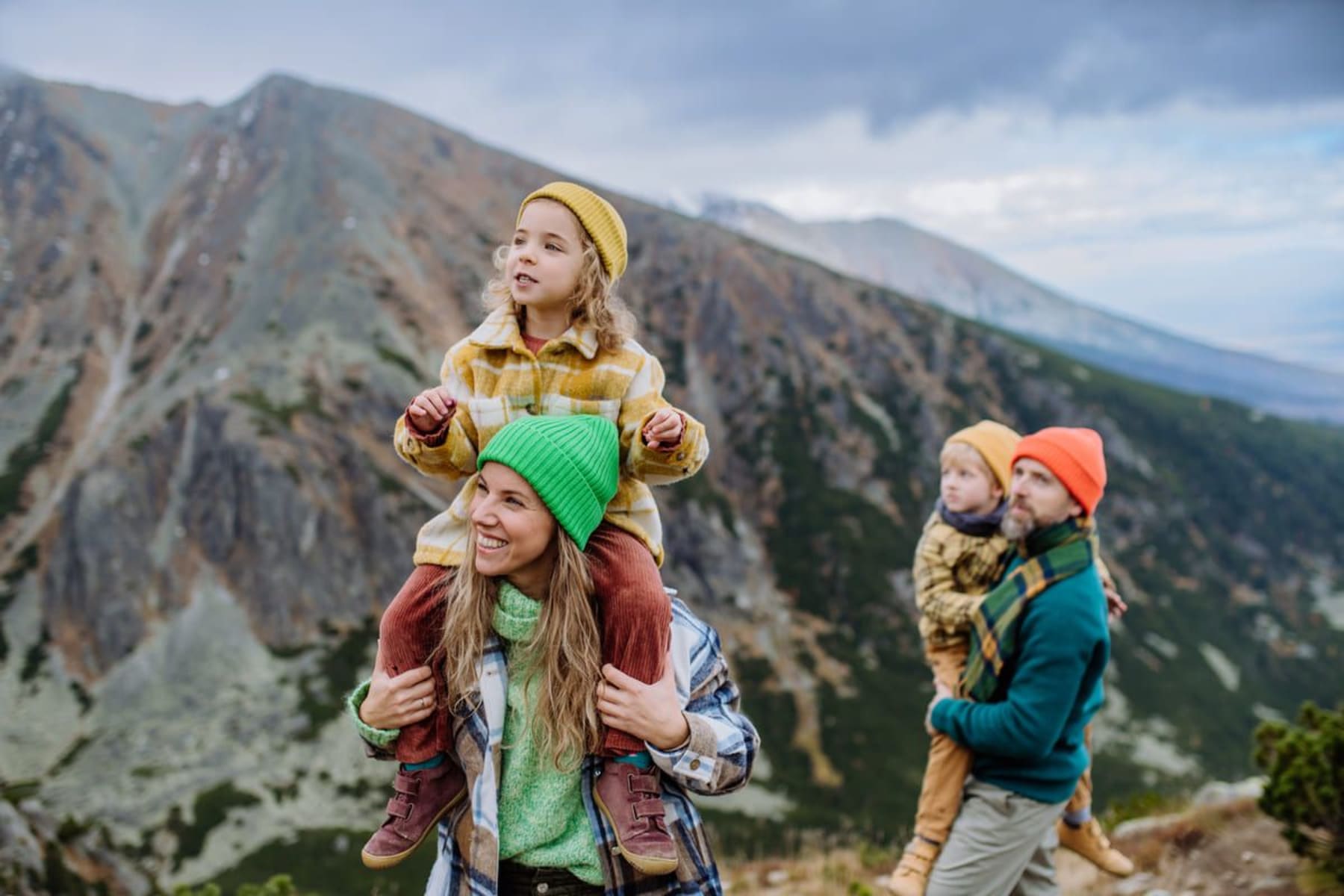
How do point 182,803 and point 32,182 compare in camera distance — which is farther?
point 32,182

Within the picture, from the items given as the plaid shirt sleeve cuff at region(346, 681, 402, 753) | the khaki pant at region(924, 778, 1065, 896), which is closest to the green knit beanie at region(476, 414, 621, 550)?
the plaid shirt sleeve cuff at region(346, 681, 402, 753)

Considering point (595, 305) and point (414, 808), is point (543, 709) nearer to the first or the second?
point (414, 808)

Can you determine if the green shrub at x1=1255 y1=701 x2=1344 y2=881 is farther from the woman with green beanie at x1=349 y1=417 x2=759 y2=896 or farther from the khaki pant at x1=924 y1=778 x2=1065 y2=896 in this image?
the woman with green beanie at x1=349 y1=417 x2=759 y2=896

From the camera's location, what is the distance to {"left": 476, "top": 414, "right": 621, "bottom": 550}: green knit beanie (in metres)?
2.82

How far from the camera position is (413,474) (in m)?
65.2

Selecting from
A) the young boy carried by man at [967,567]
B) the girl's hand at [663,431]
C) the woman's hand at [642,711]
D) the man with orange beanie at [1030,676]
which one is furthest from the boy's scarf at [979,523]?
the woman's hand at [642,711]

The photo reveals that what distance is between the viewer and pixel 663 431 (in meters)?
3.01

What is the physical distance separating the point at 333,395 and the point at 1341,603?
119 metres

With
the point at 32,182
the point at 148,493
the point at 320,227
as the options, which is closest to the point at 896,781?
the point at 148,493

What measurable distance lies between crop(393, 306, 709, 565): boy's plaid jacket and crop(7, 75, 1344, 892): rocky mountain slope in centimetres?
1260

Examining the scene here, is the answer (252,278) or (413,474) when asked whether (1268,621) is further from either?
(252,278)

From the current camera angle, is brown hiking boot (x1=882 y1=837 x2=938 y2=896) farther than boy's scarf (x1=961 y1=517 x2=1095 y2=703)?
Yes

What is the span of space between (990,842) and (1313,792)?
493 centimetres

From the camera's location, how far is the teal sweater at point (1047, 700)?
4016mm
